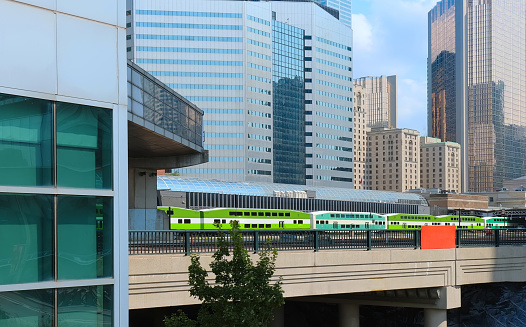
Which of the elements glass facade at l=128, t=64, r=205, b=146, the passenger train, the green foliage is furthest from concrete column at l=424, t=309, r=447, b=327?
the passenger train

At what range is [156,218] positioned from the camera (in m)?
33.4

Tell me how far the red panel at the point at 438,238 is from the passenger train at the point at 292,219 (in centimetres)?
1691

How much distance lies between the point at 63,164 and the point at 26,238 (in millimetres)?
1230

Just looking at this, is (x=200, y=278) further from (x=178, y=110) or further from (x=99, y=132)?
(x=178, y=110)

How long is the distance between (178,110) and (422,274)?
10956 mm

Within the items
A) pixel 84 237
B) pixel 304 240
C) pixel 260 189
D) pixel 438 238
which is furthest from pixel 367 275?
pixel 260 189

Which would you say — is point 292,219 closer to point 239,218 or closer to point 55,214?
point 239,218

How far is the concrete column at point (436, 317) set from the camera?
25.2m

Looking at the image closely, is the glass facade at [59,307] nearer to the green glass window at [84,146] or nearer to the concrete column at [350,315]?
the green glass window at [84,146]

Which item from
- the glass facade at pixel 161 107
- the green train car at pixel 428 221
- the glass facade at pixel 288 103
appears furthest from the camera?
the glass facade at pixel 288 103

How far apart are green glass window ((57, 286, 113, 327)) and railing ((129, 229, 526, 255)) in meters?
6.55

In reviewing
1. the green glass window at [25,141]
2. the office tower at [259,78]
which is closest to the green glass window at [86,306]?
the green glass window at [25,141]

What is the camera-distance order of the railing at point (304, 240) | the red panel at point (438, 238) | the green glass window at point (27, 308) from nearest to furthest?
the green glass window at point (27, 308), the railing at point (304, 240), the red panel at point (438, 238)

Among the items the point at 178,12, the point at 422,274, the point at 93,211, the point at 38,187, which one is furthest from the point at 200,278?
the point at 178,12
